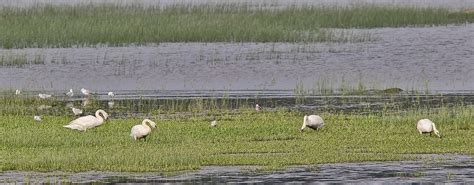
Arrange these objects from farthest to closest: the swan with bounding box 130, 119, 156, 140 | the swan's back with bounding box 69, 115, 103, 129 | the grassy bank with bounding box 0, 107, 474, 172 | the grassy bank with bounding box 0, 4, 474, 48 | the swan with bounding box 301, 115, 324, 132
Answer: the grassy bank with bounding box 0, 4, 474, 48, the swan's back with bounding box 69, 115, 103, 129, the swan with bounding box 301, 115, 324, 132, the swan with bounding box 130, 119, 156, 140, the grassy bank with bounding box 0, 107, 474, 172

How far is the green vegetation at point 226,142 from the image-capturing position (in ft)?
65.0

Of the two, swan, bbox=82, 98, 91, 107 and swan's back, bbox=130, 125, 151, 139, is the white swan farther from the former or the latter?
swan, bbox=82, 98, 91, 107

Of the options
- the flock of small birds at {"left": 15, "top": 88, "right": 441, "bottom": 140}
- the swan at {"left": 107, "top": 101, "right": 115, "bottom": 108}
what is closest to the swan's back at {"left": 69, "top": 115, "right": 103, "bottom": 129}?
the flock of small birds at {"left": 15, "top": 88, "right": 441, "bottom": 140}

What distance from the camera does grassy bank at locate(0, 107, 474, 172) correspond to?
19797 millimetres

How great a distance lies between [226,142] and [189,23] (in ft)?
103

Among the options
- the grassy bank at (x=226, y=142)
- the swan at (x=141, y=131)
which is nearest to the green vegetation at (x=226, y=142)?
the grassy bank at (x=226, y=142)

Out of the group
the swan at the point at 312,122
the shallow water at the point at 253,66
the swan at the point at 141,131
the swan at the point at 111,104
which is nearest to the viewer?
the swan at the point at 141,131

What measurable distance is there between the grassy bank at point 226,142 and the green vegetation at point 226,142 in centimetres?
2

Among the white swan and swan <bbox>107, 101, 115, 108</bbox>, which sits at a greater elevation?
swan <bbox>107, 101, 115, 108</bbox>

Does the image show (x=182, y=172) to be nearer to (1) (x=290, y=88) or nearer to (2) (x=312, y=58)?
(1) (x=290, y=88)

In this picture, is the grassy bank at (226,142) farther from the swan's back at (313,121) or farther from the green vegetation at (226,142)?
the swan's back at (313,121)

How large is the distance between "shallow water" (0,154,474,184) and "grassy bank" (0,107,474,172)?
17.4 inches

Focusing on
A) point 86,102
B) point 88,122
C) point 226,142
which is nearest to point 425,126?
point 226,142

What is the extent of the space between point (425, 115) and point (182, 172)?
901 cm
